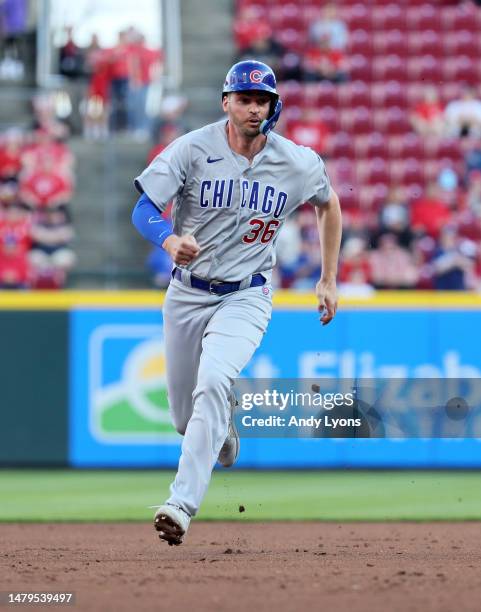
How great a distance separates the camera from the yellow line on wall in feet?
35.2

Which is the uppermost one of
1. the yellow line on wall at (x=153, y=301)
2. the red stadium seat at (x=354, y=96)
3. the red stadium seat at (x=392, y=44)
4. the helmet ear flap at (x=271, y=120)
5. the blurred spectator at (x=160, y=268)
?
the red stadium seat at (x=392, y=44)

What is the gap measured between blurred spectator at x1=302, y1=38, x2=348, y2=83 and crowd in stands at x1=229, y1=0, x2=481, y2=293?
1 cm

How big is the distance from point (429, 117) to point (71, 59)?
4.30 meters

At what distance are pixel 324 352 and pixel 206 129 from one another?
16.4 ft

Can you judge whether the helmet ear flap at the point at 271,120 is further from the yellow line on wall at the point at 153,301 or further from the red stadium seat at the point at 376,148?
the red stadium seat at the point at 376,148

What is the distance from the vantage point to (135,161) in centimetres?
1442

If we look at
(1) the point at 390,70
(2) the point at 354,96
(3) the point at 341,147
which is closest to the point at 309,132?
(3) the point at 341,147

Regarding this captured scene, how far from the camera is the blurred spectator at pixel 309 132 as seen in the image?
572 inches

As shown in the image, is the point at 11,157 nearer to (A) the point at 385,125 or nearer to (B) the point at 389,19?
(A) the point at 385,125

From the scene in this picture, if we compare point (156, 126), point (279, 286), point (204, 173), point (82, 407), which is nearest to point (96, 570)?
point (204, 173)

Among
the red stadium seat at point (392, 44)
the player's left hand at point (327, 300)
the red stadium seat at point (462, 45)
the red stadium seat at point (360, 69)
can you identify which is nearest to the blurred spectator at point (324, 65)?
the red stadium seat at point (360, 69)

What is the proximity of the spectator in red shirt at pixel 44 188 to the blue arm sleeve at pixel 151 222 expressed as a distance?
763cm

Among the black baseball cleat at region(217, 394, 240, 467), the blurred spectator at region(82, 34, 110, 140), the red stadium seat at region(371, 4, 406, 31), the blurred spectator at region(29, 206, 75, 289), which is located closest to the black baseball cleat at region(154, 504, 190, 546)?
the black baseball cleat at region(217, 394, 240, 467)

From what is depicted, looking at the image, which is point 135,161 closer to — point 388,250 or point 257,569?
point 388,250
